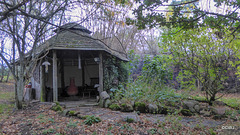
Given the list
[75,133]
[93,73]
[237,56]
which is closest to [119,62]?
[93,73]

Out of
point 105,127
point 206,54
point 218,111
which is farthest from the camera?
point 206,54

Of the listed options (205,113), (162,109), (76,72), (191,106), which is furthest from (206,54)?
(76,72)

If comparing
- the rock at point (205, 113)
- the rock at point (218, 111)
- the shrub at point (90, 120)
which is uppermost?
the shrub at point (90, 120)

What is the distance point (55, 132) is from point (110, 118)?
1.83 m

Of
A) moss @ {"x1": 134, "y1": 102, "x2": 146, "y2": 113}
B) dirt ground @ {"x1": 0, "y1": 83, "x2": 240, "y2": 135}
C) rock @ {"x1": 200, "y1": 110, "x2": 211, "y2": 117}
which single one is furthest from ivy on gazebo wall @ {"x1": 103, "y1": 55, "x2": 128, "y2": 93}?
rock @ {"x1": 200, "y1": 110, "x2": 211, "y2": 117}

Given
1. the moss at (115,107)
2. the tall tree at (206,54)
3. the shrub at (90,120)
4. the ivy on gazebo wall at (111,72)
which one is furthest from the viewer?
the ivy on gazebo wall at (111,72)

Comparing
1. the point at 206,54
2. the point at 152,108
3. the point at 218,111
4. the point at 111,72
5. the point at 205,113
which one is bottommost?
the point at 205,113

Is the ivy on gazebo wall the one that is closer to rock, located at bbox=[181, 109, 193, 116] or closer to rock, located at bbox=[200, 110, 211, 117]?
rock, located at bbox=[181, 109, 193, 116]

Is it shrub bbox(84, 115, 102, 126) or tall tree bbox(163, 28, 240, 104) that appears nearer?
shrub bbox(84, 115, 102, 126)

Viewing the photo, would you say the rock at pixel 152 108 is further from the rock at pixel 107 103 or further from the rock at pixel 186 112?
the rock at pixel 107 103

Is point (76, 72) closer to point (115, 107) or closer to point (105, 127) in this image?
point (115, 107)

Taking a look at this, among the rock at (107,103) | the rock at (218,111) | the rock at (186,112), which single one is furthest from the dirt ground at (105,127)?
the rock at (107,103)

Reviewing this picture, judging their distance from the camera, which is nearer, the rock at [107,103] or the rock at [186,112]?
the rock at [186,112]

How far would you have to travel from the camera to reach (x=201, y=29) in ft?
23.8
